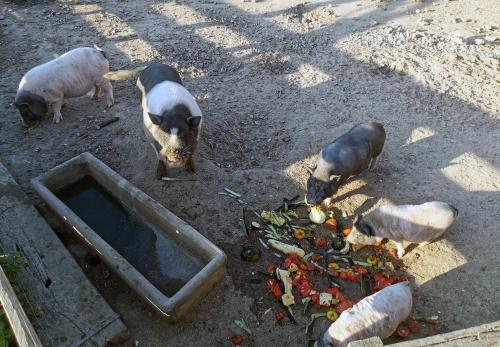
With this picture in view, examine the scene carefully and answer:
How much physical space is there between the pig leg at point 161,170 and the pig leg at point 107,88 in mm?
2302

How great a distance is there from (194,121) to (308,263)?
7.92 feet

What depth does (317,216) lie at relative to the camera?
5.67 meters

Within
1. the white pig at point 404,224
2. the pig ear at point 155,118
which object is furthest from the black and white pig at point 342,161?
the pig ear at point 155,118

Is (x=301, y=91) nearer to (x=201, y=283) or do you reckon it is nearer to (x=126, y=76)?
(x=126, y=76)

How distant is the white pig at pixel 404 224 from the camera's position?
5023mm

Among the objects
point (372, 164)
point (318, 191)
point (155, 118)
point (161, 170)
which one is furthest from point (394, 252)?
point (155, 118)

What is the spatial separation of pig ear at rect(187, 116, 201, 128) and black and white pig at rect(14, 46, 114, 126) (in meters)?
2.77

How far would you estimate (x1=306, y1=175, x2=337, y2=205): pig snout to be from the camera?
566 cm

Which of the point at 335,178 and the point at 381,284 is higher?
the point at 335,178

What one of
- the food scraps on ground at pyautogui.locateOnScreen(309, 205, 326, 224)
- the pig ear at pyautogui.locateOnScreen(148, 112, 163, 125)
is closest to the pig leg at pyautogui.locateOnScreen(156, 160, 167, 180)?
the pig ear at pyautogui.locateOnScreen(148, 112, 163, 125)

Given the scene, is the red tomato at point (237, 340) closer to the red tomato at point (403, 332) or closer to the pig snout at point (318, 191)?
the red tomato at point (403, 332)

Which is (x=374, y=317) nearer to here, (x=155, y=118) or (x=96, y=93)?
Result: (x=155, y=118)

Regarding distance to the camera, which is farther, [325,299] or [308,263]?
[308,263]

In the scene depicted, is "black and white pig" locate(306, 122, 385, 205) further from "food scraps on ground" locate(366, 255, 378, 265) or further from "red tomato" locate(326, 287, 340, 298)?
"red tomato" locate(326, 287, 340, 298)
